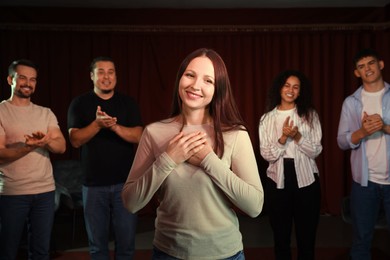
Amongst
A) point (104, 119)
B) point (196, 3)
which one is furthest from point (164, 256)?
point (196, 3)

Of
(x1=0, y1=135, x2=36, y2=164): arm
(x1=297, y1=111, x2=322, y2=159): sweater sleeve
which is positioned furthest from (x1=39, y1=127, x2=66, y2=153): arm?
(x1=297, y1=111, x2=322, y2=159): sweater sleeve

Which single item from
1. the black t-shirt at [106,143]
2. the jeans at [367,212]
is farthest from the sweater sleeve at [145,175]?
the jeans at [367,212]

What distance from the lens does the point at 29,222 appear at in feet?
8.98

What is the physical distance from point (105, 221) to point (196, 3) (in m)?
3.44

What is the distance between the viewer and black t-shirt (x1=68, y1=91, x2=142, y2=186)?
2.78 metres

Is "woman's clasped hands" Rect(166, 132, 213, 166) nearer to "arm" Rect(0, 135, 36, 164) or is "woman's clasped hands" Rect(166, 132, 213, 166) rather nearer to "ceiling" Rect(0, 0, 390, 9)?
"arm" Rect(0, 135, 36, 164)

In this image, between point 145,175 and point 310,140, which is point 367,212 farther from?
point 145,175

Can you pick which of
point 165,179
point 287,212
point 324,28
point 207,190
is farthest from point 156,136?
point 324,28

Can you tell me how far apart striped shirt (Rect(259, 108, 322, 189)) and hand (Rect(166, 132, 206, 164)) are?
1.70 m

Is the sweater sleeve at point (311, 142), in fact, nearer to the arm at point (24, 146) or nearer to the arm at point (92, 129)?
the arm at point (92, 129)

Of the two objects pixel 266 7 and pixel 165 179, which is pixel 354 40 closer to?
pixel 266 7

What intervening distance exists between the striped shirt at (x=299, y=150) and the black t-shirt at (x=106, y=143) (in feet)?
3.19

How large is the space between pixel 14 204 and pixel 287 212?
6.03ft

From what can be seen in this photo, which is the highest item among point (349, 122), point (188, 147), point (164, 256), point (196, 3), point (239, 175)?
point (196, 3)
